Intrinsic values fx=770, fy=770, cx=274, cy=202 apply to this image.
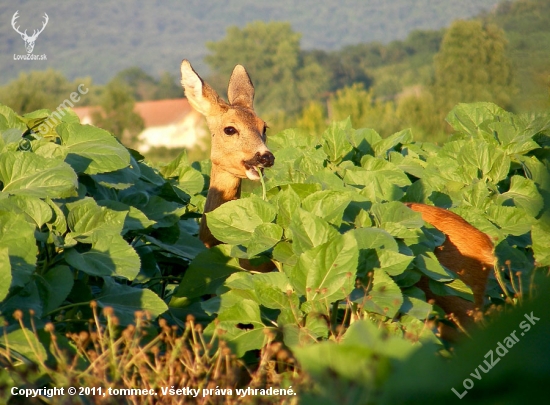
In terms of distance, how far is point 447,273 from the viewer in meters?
3.83

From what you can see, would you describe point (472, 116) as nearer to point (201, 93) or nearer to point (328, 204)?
point (201, 93)

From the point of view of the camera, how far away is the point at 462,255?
4.65 m

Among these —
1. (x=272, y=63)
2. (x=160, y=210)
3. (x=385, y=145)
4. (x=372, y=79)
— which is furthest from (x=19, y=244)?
(x=272, y=63)

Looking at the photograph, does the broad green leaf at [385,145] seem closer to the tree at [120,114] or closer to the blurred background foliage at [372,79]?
the blurred background foliage at [372,79]

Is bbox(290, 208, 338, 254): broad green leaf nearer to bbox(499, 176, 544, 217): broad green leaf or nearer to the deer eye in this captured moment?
bbox(499, 176, 544, 217): broad green leaf

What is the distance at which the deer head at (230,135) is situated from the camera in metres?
5.75

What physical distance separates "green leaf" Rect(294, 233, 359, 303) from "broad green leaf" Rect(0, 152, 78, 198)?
1.09 metres

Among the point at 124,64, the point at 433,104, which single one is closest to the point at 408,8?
the point at 124,64

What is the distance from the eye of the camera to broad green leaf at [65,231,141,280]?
3159mm

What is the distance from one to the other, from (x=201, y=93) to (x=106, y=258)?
368 centimetres

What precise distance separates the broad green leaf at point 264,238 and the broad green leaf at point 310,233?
19cm

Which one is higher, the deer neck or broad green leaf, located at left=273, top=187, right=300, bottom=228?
broad green leaf, located at left=273, top=187, right=300, bottom=228

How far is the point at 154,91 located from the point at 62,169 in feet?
368

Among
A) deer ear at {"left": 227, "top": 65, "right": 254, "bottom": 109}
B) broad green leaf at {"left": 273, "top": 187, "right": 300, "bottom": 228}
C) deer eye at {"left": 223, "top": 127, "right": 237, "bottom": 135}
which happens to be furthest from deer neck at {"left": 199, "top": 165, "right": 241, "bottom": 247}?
broad green leaf at {"left": 273, "top": 187, "right": 300, "bottom": 228}
